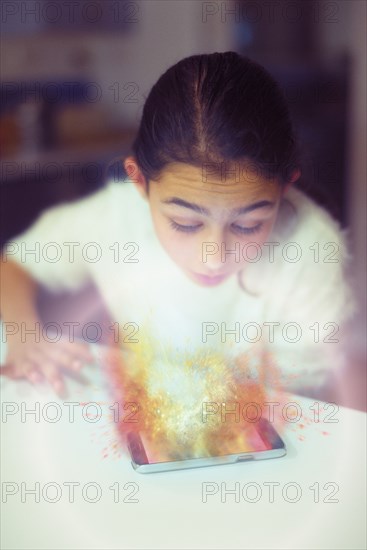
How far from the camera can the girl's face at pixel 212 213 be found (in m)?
0.70

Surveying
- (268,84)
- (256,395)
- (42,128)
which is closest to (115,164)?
(42,128)

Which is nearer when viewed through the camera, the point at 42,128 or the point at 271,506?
the point at 271,506

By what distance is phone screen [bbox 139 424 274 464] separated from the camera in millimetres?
637

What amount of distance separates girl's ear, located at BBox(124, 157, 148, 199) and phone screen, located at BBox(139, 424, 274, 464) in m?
0.27

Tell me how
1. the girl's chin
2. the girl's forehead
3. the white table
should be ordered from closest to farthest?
the white table → the girl's forehead → the girl's chin

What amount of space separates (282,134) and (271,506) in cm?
37

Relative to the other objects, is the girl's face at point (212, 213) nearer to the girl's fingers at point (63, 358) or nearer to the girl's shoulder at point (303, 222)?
the girl's shoulder at point (303, 222)

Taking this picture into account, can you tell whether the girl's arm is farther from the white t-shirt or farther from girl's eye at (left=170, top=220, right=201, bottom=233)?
girl's eye at (left=170, top=220, right=201, bottom=233)

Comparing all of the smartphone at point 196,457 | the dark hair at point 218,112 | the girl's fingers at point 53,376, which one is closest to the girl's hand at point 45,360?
the girl's fingers at point 53,376

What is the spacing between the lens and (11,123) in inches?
31.8

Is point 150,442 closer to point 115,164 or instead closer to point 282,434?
point 282,434

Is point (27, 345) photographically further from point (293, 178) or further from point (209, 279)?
point (293, 178)

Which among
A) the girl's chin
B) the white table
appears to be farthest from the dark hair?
the white table

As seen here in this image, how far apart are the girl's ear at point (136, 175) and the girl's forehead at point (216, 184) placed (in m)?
0.05
